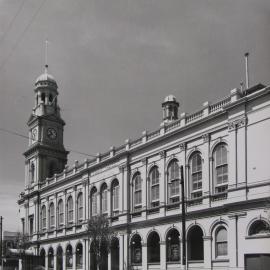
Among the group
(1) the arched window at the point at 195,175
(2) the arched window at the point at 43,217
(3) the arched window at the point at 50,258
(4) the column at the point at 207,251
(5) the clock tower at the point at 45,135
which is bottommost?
(3) the arched window at the point at 50,258

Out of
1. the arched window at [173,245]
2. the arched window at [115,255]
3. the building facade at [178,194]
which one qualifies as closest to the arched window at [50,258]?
the building facade at [178,194]

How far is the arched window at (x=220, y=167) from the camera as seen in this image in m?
35.4

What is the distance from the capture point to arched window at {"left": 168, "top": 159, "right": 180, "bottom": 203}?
40.1 meters

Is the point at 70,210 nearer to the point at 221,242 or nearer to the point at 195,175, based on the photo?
the point at 195,175

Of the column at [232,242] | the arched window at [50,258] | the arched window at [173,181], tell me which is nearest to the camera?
the column at [232,242]

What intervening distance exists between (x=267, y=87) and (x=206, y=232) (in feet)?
37.4

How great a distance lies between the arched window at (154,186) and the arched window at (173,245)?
10.8 ft

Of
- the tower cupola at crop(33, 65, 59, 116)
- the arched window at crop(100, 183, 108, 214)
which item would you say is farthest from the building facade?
the tower cupola at crop(33, 65, 59, 116)

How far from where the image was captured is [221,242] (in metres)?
34.9

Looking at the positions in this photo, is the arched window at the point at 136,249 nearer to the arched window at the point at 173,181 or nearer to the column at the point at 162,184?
the column at the point at 162,184

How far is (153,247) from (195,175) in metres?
8.57

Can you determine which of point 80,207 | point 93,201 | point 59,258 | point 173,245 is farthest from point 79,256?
point 173,245

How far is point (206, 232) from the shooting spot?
3594 cm

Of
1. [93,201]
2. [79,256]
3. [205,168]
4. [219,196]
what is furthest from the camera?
[79,256]
